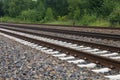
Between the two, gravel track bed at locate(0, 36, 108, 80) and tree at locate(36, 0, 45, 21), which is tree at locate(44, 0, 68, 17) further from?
gravel track bed at locate(0, 36, 108, 80)

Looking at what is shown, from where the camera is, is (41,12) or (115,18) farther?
(41,12)

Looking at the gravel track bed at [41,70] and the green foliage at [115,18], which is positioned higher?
the gravel track bed at [41,70]

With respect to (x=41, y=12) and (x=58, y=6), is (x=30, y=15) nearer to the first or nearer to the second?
(x=41, y=12)

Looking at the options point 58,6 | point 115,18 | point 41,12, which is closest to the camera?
point 115,18

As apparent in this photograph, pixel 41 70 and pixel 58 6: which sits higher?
pixel 41 70

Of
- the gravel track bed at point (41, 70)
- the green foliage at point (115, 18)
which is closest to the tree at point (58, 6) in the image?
the green foliage at point (115, 18)

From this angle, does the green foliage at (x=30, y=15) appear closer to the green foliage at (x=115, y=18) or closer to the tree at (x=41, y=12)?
the tree at (x=41, y=12)

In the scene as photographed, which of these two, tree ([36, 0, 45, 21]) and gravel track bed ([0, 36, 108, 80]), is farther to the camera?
tree ([36, 0, 45, 21])

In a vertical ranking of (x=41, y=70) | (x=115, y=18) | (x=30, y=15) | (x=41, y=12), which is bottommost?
(x=30, y=15)

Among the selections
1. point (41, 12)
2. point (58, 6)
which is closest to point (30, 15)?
point (41, 12)

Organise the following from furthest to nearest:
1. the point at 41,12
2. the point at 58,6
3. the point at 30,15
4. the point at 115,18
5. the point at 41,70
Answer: the point at 30,15 → the point at 41,12 → the point at 58,6 → the point at 115,18 → the point at 41,70

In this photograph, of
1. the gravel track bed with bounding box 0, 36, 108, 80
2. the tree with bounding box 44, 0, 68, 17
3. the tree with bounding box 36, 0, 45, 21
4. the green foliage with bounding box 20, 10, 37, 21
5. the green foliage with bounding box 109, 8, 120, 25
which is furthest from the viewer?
the green foliage with bounding box 20, 10, 37, 21

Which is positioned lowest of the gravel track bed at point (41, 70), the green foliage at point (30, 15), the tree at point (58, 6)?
the green foliage at point (30, 15)

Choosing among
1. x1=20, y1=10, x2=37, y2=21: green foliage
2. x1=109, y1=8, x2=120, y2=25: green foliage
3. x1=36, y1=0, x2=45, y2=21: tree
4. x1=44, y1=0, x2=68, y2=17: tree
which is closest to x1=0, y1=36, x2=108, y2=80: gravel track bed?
x1=109, y1=8, x2=120, y2=25: green foliage
